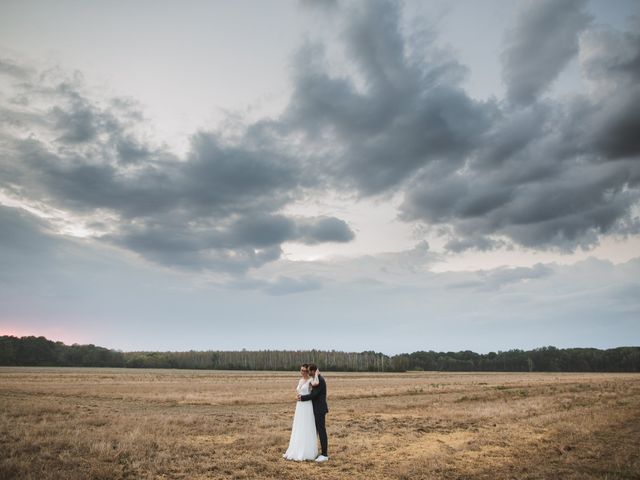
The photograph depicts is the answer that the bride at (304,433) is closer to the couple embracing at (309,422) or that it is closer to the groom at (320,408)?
the couple embracing at (309,422)

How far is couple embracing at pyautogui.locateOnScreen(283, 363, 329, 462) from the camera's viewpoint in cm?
1317

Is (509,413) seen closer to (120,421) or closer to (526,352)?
(120,421)

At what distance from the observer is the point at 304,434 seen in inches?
523

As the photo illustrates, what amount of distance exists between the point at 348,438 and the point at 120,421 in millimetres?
12405

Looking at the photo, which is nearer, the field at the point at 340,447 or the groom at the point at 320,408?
the field at the point at 340,447

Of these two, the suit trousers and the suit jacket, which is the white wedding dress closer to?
the suit jacket

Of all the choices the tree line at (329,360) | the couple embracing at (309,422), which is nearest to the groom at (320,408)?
the couple embracing at (309,422)

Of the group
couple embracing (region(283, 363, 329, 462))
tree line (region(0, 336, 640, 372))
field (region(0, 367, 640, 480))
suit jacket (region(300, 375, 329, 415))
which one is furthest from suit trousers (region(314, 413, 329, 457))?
tree line (region(0, 336, 640, 372))

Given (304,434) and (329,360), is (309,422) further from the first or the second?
(329,360)

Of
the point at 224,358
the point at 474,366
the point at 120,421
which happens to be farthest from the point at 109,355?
the point at 120,421

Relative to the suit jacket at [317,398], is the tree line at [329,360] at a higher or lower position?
lower

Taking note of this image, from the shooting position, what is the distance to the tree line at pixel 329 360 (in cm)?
15457

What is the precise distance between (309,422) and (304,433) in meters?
0.36

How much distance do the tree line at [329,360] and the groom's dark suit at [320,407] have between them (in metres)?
162
